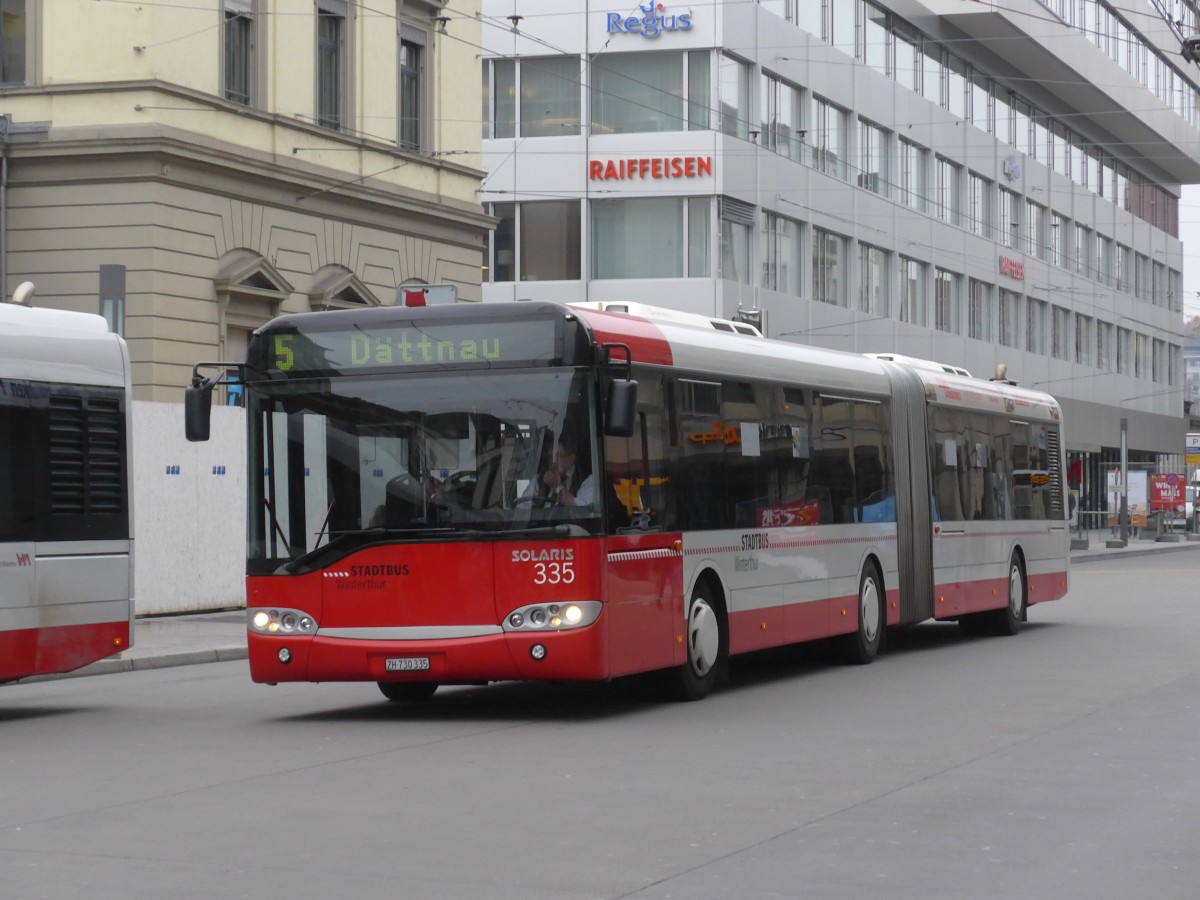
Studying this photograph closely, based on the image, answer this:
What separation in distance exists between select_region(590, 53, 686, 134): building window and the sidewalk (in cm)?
2431

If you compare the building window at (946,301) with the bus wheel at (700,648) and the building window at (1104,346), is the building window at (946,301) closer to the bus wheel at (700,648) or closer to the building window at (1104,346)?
the building window at (1104,346)

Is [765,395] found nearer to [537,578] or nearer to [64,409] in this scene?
[537,578]

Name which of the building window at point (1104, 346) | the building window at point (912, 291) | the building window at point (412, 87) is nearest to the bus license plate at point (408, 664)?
the building window at point (412, 87)

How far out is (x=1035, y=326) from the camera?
2712 inches

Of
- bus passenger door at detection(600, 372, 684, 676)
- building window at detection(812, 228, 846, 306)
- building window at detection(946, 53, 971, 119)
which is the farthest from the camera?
building window at detection(946, 53, 971, 119)

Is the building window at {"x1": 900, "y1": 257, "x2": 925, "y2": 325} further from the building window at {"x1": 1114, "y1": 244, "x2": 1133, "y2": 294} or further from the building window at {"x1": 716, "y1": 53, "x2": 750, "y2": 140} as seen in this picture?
the building window at {"x1": 1114, "y1": 244, "x2": 1133, "y2": 294}

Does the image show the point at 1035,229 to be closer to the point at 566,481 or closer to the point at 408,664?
the point at 566,481

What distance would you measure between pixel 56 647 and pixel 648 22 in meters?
35.0

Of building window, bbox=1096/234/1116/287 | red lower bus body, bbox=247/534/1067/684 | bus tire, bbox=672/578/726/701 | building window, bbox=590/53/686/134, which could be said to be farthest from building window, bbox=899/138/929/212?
red lower bus body, bbox=247/534/1067/684

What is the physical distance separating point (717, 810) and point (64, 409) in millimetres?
6843

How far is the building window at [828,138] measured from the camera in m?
50.9

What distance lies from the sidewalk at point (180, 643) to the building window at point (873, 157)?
105 feet

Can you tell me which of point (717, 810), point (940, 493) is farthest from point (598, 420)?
point (940, 493)

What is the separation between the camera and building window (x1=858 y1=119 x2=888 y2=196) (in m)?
53.8
